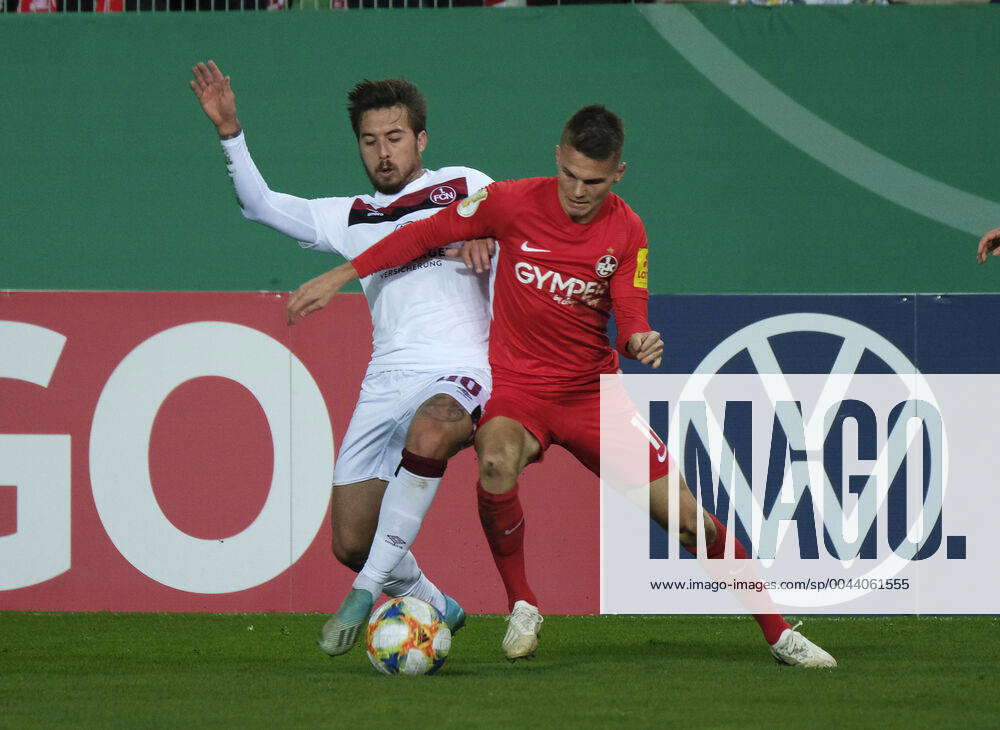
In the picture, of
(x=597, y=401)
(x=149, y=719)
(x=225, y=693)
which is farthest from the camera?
(x=597, y=401)

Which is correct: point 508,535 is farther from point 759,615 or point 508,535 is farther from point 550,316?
point 759,615

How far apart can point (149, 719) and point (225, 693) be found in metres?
0.56

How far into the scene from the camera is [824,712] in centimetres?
424

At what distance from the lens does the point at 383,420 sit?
5.97 m

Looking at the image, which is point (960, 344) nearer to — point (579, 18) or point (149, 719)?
point (579, 18)

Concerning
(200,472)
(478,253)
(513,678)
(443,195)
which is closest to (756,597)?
(513,678)

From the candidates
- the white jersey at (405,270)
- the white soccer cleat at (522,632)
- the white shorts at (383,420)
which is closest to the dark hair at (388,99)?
the white jersey at (405,270)

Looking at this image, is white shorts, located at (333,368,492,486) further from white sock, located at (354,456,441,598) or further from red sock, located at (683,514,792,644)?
red sock, located at (683,514,792,644)

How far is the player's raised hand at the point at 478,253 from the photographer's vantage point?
566 cm

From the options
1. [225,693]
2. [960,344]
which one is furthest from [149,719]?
[960,344]

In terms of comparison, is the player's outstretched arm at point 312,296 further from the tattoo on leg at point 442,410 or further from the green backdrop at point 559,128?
the green backdrop at point 559,128

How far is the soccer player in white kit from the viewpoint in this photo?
5898 mm

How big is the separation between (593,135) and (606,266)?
0.51 meters

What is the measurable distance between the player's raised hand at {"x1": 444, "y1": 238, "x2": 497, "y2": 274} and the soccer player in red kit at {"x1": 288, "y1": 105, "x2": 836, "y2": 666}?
0.23 ft
